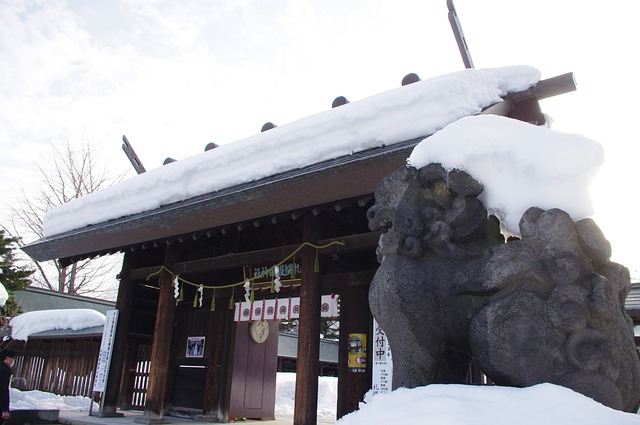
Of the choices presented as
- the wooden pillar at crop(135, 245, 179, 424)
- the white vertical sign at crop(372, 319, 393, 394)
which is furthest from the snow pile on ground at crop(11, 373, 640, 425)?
the wooden pillar at crop(135, 245, 179, 424)

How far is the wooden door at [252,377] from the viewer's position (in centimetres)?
935

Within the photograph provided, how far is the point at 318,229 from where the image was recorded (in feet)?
21.2

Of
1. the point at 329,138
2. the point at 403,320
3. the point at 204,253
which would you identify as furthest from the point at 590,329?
the point at 204,253

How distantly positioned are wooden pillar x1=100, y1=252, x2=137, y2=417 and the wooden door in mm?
2113

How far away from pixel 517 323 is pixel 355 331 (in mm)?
5312

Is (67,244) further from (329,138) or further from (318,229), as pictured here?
(329,138)

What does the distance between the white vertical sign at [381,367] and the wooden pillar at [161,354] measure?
378cm

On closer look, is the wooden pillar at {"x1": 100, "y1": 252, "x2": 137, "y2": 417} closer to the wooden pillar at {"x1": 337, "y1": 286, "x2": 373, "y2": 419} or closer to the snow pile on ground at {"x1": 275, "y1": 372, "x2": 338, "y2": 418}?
the wooden pillar at {"x1": 337, "y1": 286, "x2": 373, "y2": 419}

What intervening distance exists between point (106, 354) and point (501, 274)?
335 inches

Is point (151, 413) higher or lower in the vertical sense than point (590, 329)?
lower

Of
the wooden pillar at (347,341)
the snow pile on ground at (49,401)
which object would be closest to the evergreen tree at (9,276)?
the snow pile on ground at (49,401)

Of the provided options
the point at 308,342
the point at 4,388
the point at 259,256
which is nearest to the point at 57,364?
the point at 4,388

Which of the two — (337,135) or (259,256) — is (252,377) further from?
(337,135)

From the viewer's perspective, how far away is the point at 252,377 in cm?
973
